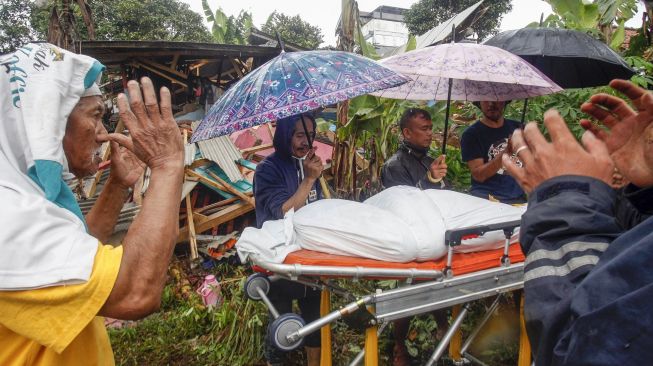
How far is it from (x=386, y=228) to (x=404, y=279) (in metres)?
0.25

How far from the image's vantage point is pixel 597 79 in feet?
11.6

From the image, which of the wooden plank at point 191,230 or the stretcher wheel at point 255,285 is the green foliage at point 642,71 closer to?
the stretcher wheel at point 255,285

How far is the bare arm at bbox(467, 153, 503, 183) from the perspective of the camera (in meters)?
3.12

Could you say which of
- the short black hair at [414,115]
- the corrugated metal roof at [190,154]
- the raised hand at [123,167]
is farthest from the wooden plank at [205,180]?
the raised hand at [123,167]

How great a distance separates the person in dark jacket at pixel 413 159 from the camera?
319 centimetres

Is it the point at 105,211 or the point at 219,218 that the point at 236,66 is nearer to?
the point at 219,218

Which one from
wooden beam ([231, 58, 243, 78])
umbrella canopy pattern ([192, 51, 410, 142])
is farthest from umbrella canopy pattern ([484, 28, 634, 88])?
wooden beam ([231, 58, 243, 78])

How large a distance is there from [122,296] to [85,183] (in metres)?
5.49

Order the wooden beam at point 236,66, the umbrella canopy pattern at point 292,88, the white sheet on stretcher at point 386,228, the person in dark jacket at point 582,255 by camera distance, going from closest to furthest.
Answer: the person in dark jacket at point 582,255 < the white sheet on stretcher at point 386,228 < the umbrella canopy pattern at point 292,88 < the wooden beam at point 236,66

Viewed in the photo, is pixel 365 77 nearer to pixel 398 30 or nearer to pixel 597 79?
pixel 597 79

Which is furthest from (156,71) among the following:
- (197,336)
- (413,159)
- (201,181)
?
(413,159)

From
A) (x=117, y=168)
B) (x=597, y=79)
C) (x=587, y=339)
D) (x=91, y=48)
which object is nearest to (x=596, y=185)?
(x=587, y=339)

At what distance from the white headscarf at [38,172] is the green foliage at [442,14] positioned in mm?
25228

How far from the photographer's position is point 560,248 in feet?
2.71
